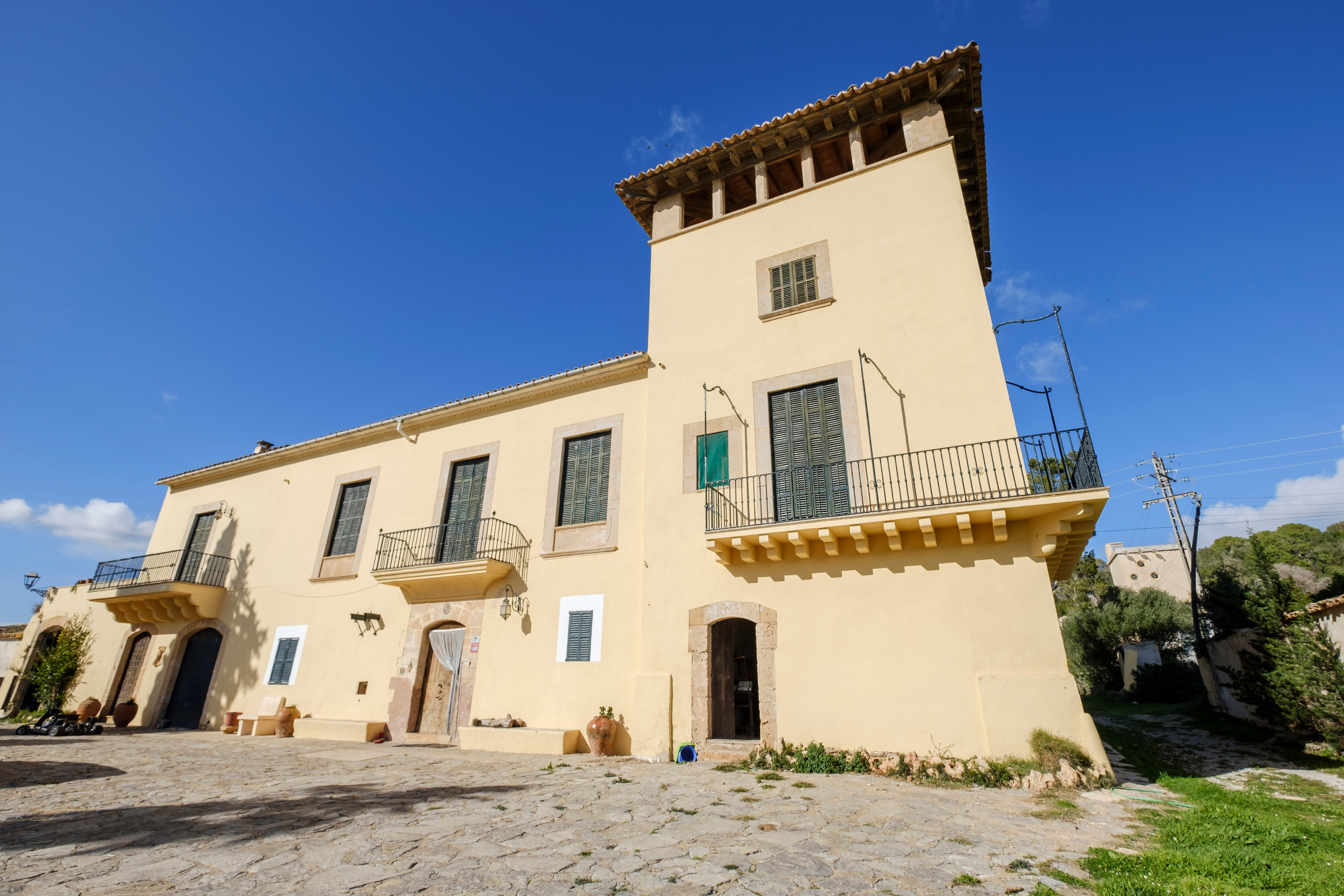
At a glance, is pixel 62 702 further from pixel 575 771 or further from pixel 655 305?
pixel 655 305

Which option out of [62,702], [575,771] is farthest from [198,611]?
[575,771]

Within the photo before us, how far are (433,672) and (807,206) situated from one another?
12230 millimetres

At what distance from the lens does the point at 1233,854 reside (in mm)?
4477

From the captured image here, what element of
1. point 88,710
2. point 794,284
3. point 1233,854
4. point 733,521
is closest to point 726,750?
point 733,521

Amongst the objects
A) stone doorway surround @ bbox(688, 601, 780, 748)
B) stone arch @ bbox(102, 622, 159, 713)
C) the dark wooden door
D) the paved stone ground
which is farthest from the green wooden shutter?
stone arch @ bbox(102, 622, 159, 713)

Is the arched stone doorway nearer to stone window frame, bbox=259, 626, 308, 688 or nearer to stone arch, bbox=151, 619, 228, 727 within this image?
stone window frame, bbox=259, 626, 308, 688

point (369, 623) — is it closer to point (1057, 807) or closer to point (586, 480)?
point (586, 480)

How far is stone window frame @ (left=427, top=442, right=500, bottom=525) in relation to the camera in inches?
522

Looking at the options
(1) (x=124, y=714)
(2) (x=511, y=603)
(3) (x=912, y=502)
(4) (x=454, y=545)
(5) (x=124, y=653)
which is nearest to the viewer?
(3) (x=912, y=502)

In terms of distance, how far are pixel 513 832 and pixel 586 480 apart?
25.3ft

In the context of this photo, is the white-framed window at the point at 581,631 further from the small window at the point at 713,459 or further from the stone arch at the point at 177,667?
the stone arch at the point at 177,667

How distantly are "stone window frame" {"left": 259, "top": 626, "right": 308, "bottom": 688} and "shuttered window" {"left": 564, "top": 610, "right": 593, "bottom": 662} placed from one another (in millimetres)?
7354

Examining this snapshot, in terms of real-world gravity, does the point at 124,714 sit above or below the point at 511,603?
below

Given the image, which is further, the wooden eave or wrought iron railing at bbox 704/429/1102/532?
the wooden eave
